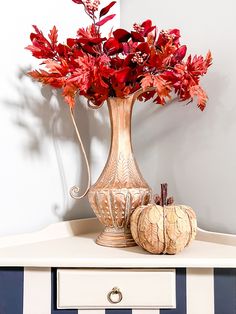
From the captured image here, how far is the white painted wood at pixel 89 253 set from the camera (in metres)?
1.05

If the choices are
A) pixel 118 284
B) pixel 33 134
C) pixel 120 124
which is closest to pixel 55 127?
pixel 33 134

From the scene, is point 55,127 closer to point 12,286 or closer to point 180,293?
point 12,286

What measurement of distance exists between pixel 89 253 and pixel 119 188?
0.64 ft

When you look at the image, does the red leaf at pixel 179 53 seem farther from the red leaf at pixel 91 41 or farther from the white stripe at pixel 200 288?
the white stripe at pixel 200 288

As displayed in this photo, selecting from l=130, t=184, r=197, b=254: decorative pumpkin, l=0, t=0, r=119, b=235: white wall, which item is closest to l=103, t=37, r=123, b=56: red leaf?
l=0, t=0, r=119, b=235: white wall

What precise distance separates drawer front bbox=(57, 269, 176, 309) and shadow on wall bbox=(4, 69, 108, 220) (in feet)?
1.24

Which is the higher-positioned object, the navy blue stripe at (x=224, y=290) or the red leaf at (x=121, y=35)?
the red leaf at (x=121, y=35)

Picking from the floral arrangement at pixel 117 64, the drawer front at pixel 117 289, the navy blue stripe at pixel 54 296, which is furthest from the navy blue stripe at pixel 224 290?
the floral arrangement at pixel 117 64

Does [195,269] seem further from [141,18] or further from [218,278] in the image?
[141,18]

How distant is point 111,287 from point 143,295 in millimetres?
79

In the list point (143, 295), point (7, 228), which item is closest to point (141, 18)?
point (7, 228)

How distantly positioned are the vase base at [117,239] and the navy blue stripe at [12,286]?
0.26 meters

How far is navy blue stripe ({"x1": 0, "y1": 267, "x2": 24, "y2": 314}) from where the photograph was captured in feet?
3.53

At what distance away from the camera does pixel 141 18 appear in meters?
1.55
